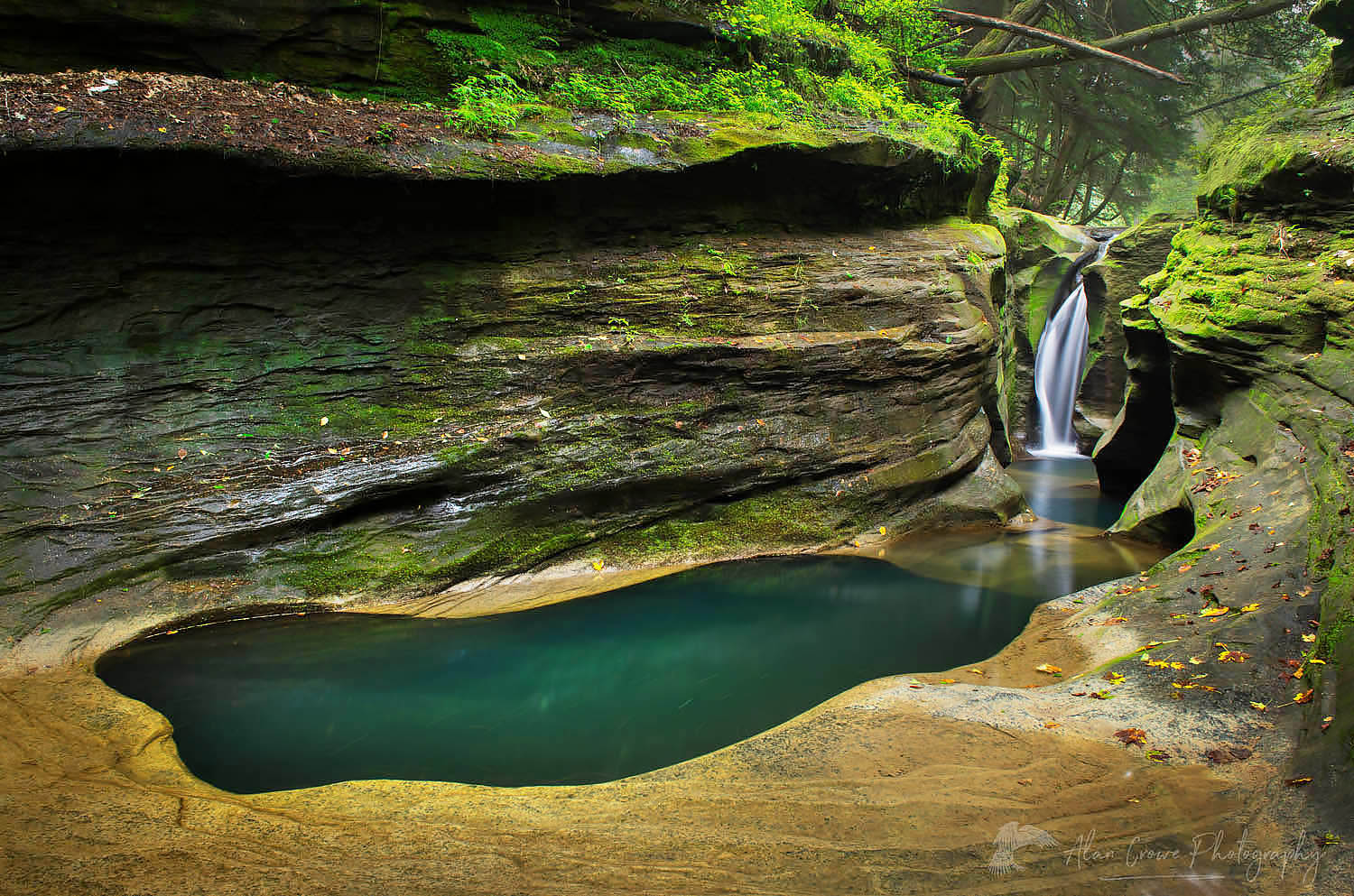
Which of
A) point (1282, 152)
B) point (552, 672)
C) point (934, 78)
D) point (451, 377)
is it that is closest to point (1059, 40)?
point (934, 78)

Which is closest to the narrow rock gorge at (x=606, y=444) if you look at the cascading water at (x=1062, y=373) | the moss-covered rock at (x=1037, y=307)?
the moss-covered rock at (x=1037, y=307)

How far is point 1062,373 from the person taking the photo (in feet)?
57.5

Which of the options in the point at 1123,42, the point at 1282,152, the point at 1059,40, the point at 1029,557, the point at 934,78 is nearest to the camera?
the point at 1282,152

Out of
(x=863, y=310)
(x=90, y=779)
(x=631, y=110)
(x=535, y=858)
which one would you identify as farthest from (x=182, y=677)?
(x=863, y=310)

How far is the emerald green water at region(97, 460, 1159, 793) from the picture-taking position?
5.21 metres

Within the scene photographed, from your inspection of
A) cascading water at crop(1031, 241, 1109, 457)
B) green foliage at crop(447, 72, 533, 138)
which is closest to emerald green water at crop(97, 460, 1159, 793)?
green foliage at crop(447, 72, 533, 138)

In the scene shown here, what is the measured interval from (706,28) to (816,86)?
199 centimetres

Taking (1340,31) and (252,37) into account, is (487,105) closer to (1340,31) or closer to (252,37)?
(252,37)

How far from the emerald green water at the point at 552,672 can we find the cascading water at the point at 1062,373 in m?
9.56

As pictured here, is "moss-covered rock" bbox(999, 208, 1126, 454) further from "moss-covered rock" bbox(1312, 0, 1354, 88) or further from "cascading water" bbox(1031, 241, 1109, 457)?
"moss-covered rock" bbox(1312, 0, 1354, 88)

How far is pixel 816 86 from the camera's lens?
11.3 m

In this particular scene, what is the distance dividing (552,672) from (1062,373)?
1600cm

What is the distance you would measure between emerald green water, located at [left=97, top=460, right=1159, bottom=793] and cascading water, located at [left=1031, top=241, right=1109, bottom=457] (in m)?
9.56

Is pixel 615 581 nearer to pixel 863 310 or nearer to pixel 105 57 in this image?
pixel 863 310
